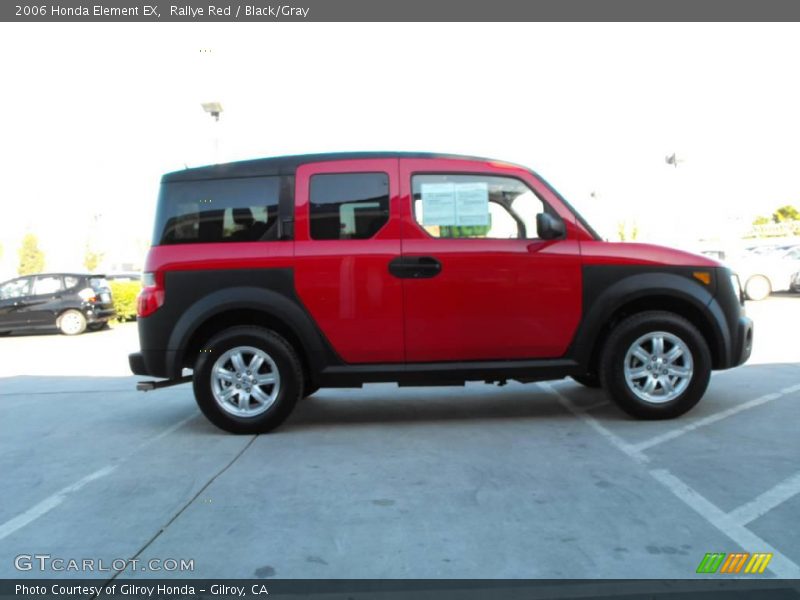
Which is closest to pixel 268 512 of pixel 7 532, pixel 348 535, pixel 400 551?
pixel 348 535

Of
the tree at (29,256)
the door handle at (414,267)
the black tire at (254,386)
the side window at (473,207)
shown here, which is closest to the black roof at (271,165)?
the side window at (473,207)

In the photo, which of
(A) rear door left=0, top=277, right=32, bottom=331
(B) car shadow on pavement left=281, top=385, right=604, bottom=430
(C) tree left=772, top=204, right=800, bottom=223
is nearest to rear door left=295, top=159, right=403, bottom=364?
(B) car shadow on pavement left=281, top=385, right=604, bottom=430

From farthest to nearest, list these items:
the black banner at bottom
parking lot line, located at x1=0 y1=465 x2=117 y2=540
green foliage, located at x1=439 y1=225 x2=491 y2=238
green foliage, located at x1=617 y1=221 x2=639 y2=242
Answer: green foliage, located at x1=617 y1=221 x2=639 y2=242 → green foliage, located at x1=439 y1=225 x2=491 y2=238 → parking lot line, located at x1=0 y1=465 x2=117 y2=540 → the black banner at bottom

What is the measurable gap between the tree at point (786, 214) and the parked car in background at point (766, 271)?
6447 cm

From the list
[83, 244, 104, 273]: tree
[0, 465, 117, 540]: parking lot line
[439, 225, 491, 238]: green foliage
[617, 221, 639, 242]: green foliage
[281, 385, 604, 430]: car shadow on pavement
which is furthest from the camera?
[83, 244, 104, 273]: tree

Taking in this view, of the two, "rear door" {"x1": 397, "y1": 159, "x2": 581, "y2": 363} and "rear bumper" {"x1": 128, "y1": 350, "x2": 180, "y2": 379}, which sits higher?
"rear door" {"x1": 397, "y1": 159, "x2": 581, "y2": 363}

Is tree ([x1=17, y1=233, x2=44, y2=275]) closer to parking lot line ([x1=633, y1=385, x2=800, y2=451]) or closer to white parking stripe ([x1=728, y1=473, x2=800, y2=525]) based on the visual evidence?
parking lot line ([x1=633, y1=385, x2=800, y2=451])

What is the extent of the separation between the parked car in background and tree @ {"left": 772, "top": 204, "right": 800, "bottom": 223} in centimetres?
6447

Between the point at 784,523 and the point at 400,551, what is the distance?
185 centimetres

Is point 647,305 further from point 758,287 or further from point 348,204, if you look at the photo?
point 758,287

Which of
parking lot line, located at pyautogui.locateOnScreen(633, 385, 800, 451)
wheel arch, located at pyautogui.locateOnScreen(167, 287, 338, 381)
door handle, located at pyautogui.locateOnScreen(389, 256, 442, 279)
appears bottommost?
parking lot line, located at pyautogui.locateOnScreen(633, 385, 800, 451)

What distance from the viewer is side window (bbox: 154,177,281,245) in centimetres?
539

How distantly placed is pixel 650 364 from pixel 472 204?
6.07 ft

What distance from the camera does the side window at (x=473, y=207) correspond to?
5.36 m
